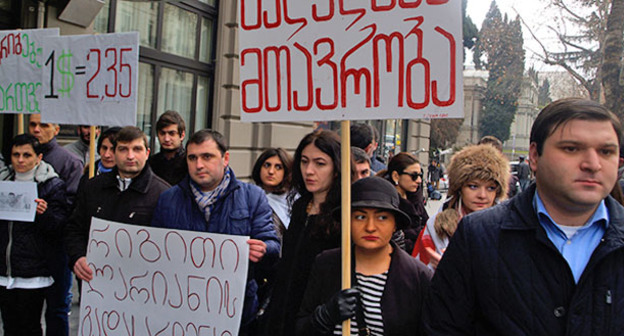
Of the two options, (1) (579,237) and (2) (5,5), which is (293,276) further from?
(2) (5,5)

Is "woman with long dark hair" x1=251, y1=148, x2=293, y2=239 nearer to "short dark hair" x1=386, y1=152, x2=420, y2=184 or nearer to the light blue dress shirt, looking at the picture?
"short dark hair" x1=386, y1=152, x2=420, y2=184

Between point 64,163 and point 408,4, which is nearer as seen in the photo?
point 408,4

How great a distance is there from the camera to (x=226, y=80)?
31.6 feet

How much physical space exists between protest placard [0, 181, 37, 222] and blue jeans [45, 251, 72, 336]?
0.38m

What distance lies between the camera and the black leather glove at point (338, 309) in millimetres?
2164

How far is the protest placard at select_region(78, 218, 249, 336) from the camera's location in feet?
9.40

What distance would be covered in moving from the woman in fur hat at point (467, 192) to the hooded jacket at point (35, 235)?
2547 millimetres

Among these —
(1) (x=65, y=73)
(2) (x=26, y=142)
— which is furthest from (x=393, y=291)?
(1) (x=65, y=73)

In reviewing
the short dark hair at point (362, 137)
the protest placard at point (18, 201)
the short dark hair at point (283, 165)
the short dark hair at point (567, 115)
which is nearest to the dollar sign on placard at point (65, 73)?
the protest placard at point (18, 201)

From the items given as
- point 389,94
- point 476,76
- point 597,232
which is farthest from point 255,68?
point 476,76

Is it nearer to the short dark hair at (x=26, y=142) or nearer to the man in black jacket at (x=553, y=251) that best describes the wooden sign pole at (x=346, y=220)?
the man in black jacket at (x=553, y=251)

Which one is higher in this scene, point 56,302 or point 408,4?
point 408,4

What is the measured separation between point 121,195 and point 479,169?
217 cm

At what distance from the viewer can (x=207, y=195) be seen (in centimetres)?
317
